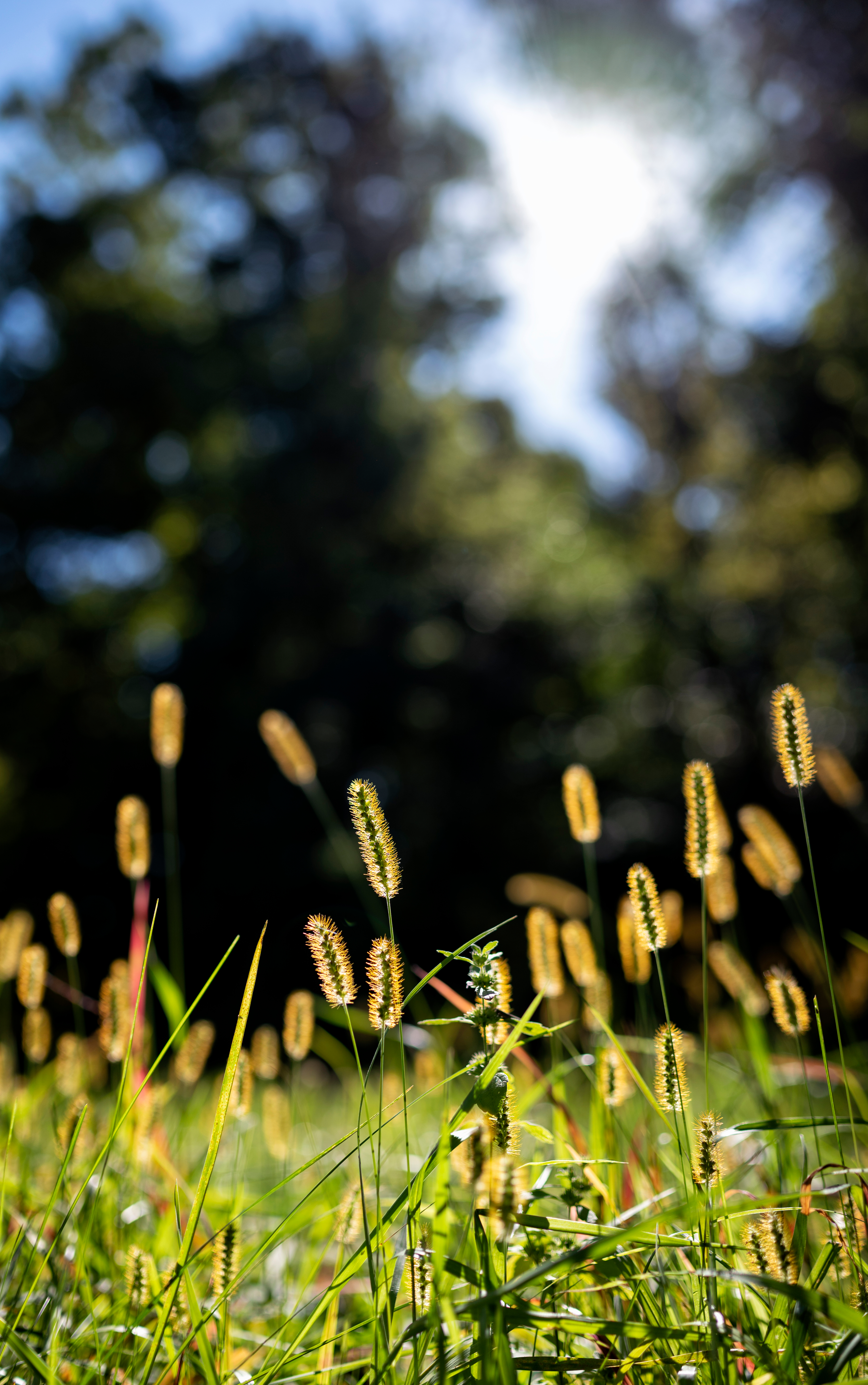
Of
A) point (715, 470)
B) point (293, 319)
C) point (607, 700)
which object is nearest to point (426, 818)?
point (607, 700)

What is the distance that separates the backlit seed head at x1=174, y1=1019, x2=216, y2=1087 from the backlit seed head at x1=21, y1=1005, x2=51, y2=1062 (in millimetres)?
228

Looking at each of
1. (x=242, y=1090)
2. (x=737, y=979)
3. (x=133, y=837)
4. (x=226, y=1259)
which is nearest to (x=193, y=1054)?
(x=242, y=1090)

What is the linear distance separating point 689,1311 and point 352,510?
1300cm

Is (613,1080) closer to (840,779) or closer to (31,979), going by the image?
(31,979)

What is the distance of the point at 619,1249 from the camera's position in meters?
0.90

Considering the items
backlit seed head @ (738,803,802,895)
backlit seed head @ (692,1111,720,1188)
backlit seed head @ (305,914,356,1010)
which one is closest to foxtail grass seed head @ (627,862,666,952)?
backlit seed head @ (692,1111,720,1188)

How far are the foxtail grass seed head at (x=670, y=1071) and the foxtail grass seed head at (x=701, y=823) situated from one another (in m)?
0.17

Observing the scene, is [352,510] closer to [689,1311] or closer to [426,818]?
[426,818]

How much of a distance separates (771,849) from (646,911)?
0.50 metres

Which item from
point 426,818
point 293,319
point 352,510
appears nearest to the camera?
point 426,818

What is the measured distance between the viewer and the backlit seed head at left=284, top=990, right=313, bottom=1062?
108 cm

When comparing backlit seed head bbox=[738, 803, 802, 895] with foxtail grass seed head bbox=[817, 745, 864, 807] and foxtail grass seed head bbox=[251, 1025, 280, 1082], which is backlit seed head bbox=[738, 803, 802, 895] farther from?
foxtail grass seed head bbox=[251, 1025, 280, 1082]

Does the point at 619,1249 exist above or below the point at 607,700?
below

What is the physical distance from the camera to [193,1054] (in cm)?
134
